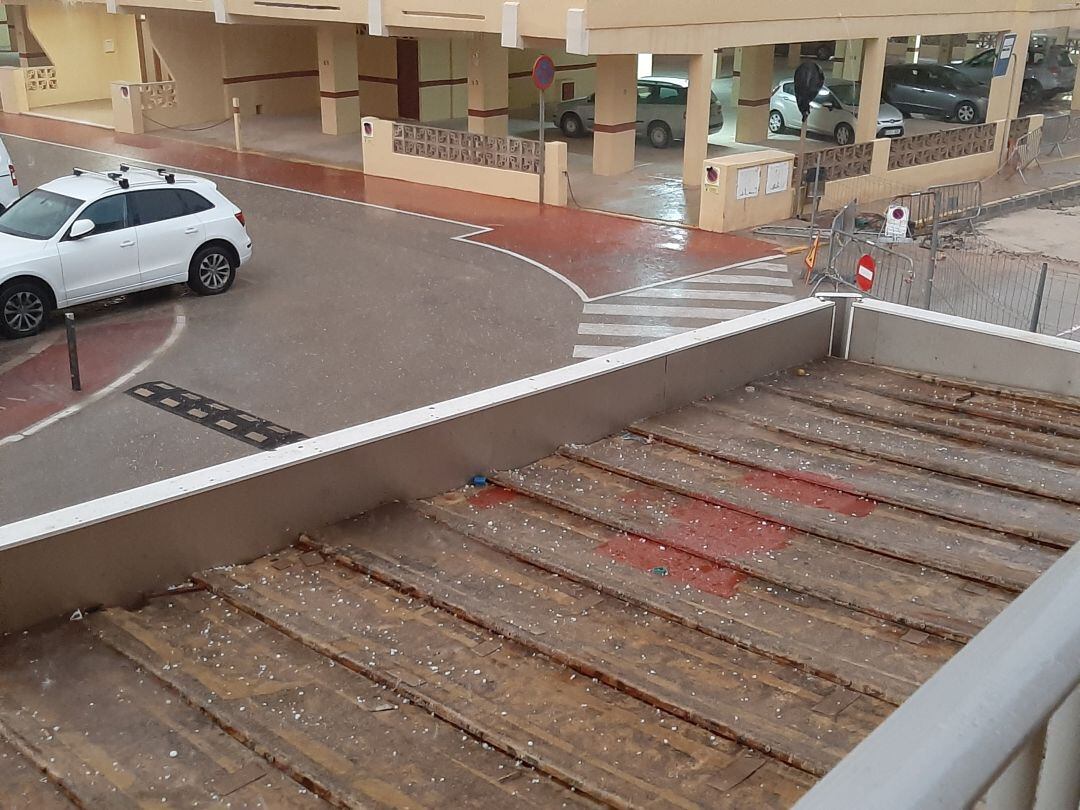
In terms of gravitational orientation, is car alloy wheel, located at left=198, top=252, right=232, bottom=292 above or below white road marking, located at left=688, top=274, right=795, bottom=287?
above

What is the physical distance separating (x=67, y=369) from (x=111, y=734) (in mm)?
10576

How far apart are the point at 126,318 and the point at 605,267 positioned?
7.45m

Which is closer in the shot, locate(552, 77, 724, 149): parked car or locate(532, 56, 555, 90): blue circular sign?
locate(532, 56, 555, 90): blue circular sign

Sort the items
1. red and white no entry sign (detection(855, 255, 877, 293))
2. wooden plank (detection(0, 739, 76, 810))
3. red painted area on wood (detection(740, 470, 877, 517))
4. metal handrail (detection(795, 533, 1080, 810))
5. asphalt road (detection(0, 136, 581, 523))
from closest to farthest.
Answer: metal handrail (detection(795, 533, 1080, 810))
wooden plank (detection(0, 739, 76, 810))
red painted area on wood (detection(740, 470, 877, 517))
asphalt road (detection(0, 136, 581, 523))
red and white no entry sign (detection(855, 255, 877, 293))

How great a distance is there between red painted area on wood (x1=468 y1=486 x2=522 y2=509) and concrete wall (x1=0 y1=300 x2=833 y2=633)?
132mm

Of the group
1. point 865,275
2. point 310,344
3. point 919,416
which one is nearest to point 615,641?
point 919,416

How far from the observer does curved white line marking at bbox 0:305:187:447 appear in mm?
12148

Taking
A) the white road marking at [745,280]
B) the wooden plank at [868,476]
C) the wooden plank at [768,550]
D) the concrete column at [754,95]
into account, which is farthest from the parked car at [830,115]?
the wooden plank at [768,550]

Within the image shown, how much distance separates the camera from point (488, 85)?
2788cm

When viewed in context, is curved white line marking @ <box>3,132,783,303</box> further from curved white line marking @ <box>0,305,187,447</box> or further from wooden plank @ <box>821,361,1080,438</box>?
wooden plank @ <box>821,361,1080,438</box>

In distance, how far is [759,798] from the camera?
157 inches

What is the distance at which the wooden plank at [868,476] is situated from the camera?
6297 mm

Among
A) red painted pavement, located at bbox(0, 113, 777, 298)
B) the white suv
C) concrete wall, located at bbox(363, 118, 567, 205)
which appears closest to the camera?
the white suv

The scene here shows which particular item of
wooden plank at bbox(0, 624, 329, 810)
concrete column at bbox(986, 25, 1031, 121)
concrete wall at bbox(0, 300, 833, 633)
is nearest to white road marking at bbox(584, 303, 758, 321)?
concrete wall at bbox(0, 300, 833, 633)
